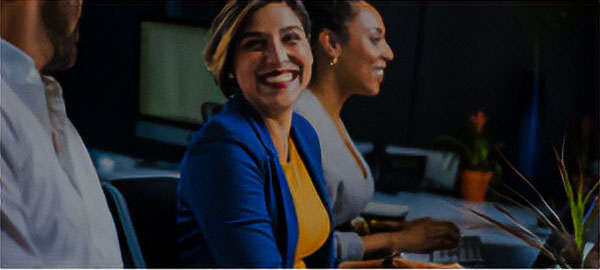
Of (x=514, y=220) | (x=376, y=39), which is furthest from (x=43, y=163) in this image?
(x=514, y=220)

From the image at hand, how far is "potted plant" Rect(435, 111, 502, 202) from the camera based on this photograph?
222cm

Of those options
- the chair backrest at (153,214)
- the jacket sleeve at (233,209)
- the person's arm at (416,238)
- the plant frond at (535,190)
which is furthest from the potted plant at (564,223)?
the chair backrest at (153,214)

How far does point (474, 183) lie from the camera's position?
222 cm

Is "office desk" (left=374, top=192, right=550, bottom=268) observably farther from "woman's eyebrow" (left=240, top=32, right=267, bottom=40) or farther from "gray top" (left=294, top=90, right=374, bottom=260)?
"woman's eyebrow" (left=240, top=32, right=267, bottom=40)

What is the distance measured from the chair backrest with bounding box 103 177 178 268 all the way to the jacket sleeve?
0.06 meters

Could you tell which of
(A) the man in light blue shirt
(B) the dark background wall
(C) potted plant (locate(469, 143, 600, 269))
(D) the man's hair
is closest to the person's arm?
(C) potted plant (locate(469, 143, 600, 269))

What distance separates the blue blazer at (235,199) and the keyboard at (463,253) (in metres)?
0.47

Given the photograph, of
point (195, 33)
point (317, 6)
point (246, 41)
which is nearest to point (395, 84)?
point (317, 6)

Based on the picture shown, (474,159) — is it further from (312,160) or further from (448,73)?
(312,160)

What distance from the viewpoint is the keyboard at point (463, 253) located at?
2205mm

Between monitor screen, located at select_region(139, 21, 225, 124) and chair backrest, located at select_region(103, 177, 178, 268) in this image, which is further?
monitor screen, located at select_region(139, 21, 225, 124)

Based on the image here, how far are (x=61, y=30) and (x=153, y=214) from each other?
1.86ft

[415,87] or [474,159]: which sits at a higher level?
[415,87]

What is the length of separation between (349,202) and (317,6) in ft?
1.91
